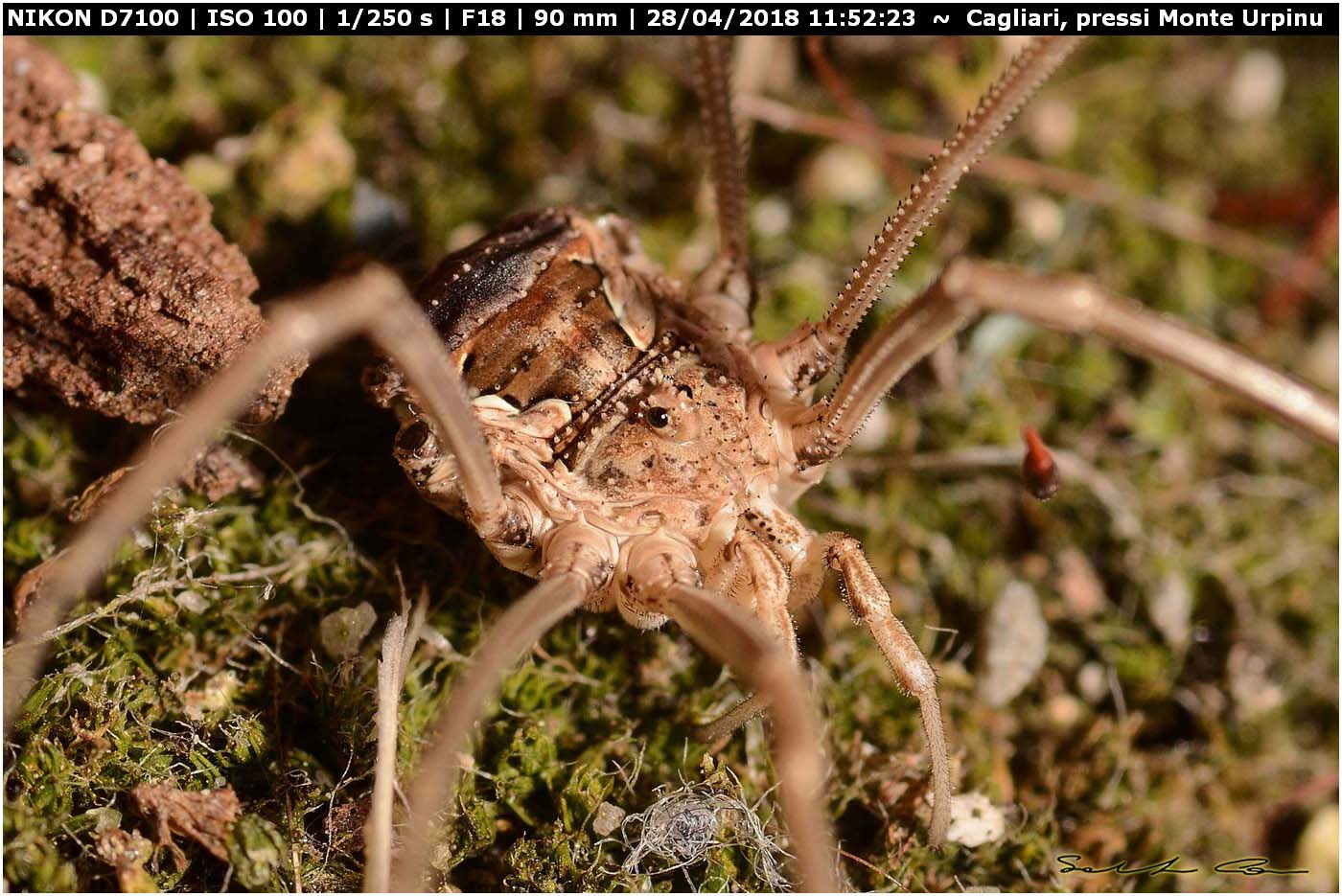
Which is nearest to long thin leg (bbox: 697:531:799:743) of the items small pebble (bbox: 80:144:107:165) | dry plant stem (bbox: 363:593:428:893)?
dry plant stem (bbox: 363:593:428:893)

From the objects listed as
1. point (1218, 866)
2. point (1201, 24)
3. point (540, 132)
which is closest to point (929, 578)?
point (1218, 866)

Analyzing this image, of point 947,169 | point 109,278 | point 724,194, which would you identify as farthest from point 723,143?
point 109,278

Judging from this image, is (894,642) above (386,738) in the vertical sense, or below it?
above

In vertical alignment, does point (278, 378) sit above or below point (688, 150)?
below

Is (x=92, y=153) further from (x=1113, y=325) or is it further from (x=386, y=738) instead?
(x=1113, y=325)

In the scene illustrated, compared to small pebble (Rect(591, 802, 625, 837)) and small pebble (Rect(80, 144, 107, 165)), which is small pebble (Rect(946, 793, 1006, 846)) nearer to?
small pebble (Rect(591, 802, 625, 837))

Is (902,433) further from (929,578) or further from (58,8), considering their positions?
(58,8)
